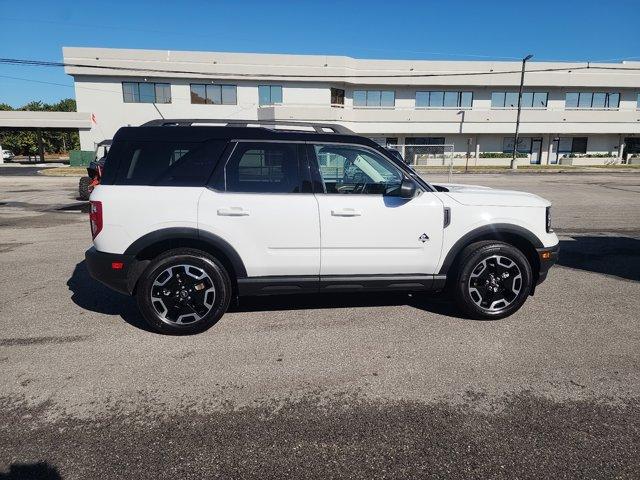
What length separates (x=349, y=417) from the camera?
2859 millimetres

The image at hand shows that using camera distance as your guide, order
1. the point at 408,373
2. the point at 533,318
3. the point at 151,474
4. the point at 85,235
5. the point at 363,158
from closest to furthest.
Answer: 1. the point at 151,474
2. the point at 408,373
3. the point at 363,158
4. the point at 533,318
5. the point at 85,235

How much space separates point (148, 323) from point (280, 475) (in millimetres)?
2354

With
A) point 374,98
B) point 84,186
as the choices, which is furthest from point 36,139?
point 84,186

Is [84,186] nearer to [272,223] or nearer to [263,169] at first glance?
[263,169]

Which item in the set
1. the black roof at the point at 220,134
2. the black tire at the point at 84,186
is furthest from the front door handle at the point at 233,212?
the black tire at the point at 84,186

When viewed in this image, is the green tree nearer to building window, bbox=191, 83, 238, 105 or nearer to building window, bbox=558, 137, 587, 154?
building window, bbox=191, 83, 238, 105

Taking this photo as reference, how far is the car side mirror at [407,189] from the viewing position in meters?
4.02

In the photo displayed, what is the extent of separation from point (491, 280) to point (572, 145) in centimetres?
4734

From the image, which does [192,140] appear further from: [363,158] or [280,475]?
[280,475]

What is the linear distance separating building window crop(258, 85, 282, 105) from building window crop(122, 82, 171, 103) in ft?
25.1

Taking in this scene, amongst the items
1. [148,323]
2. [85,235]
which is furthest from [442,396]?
[85,235]

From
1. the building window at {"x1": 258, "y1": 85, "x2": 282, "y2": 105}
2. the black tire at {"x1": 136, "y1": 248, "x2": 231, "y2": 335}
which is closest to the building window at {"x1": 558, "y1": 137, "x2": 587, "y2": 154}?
the building window at {"x1": 258, "y1": 85, "x2": 282, "y2": 105}

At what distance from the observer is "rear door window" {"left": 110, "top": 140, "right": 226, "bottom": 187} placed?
3945 mm

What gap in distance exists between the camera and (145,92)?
1401 inches
